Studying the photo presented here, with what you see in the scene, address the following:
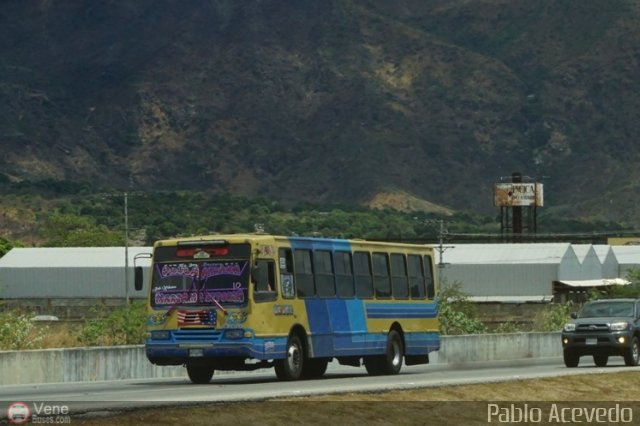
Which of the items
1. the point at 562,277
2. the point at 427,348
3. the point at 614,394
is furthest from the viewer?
the point at 562,277

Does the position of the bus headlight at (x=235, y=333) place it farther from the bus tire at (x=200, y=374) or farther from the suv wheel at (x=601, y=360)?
the suv wheel at (x=601, y=360)

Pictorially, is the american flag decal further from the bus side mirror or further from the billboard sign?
the billboard sign

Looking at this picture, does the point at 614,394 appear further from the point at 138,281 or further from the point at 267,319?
the point at 138,281

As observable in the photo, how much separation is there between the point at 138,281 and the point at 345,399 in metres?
10.5

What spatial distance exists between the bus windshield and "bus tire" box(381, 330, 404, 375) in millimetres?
6031

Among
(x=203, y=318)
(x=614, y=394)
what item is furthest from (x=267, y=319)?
(x=614, y=394)

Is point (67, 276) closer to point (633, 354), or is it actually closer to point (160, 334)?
point (633, 354)

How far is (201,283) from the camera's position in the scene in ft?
113

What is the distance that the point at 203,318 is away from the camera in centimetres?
3431

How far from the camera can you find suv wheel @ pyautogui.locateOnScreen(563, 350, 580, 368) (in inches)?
1705

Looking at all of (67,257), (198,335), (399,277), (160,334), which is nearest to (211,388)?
(198,335)

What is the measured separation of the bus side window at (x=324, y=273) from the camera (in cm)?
3644

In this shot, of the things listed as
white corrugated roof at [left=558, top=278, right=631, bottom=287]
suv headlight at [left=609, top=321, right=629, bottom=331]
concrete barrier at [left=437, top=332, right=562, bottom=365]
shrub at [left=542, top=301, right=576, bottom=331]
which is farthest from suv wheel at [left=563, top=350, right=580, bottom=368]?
white corrugated roof at [left=558, top=278, right=631, bottom=287]

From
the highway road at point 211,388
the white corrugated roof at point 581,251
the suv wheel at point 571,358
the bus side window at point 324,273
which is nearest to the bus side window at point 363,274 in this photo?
the bus side window at point 324,273
